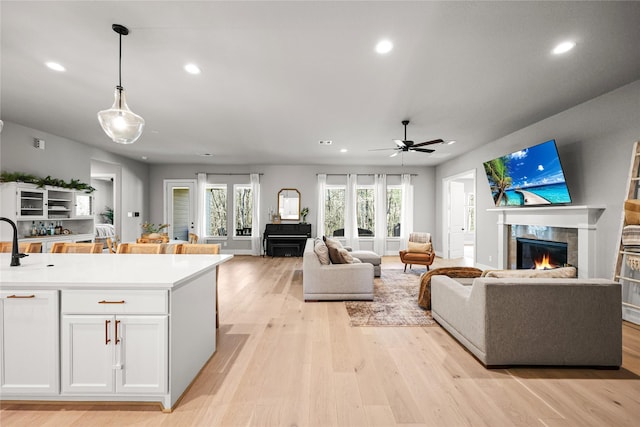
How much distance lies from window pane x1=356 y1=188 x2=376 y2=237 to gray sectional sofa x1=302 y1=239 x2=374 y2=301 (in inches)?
179

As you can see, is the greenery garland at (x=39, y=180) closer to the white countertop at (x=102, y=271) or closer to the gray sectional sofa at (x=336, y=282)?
the white countertop at (x=102, y=271)

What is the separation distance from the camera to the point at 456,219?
8.03 m

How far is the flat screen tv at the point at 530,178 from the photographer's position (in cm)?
386

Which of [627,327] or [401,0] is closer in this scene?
[401,0]

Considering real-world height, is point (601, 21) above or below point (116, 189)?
above

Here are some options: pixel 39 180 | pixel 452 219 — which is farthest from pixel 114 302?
pixel 452 219

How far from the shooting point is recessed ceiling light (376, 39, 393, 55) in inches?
93.0

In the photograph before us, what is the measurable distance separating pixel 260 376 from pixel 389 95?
10.5 feet

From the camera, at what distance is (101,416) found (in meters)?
1.70

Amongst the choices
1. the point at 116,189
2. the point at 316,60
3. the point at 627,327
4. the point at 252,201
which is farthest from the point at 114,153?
the point at 627,327

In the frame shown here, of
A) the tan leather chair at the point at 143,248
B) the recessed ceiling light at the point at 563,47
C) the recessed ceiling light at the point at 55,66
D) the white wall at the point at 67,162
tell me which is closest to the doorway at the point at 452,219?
the recessed ceiling light at the point at 563,47

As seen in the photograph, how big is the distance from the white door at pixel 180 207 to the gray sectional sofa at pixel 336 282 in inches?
226

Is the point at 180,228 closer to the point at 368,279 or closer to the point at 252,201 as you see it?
the point at 252,201

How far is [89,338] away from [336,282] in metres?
2.77
